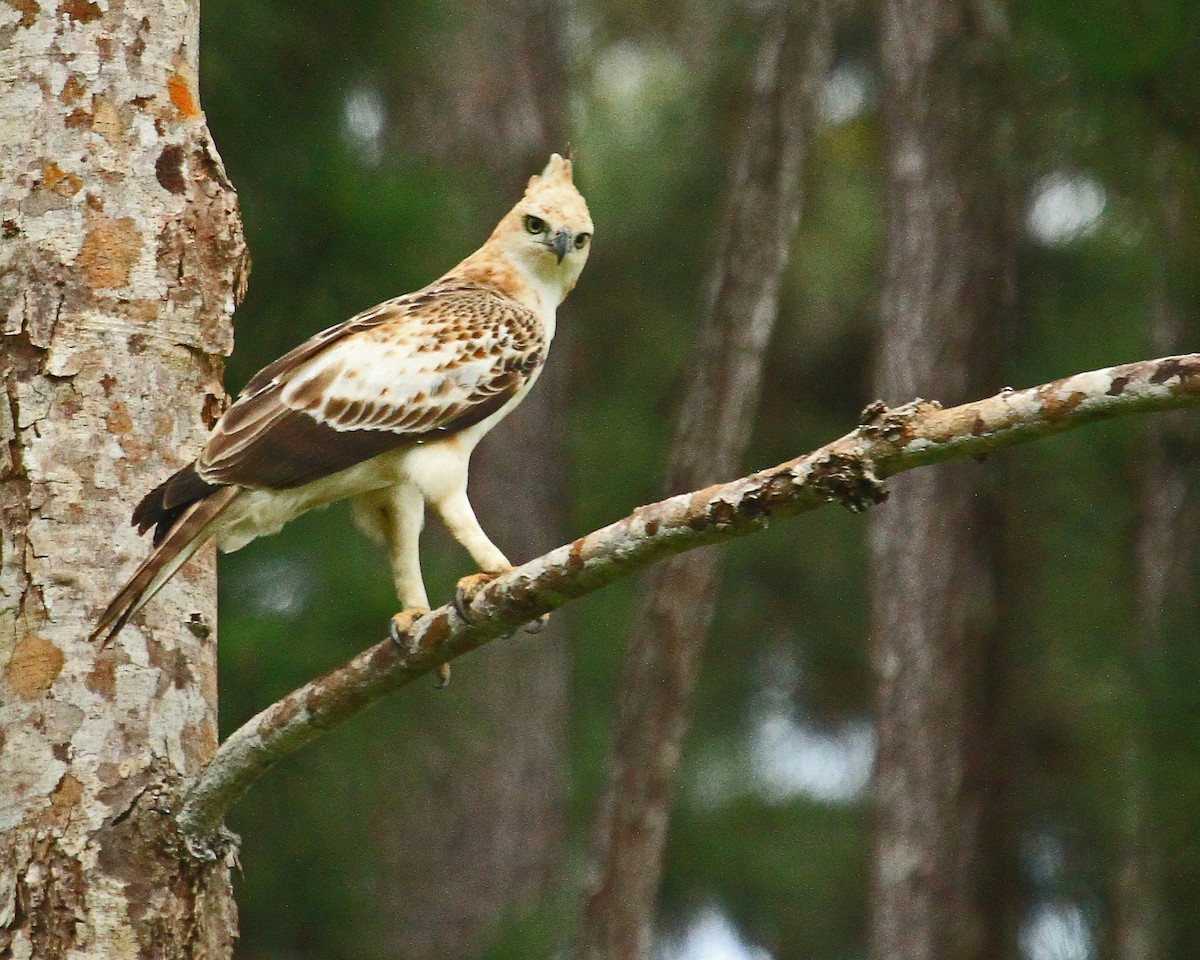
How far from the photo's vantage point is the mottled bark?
10906 millimetres

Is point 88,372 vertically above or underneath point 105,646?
above

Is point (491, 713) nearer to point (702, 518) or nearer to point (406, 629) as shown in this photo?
point (406, 629)

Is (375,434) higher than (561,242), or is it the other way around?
(561,242)

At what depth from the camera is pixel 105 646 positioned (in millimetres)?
4531

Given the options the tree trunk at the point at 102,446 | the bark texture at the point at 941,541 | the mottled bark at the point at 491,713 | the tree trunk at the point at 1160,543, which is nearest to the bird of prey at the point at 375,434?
the tree trunk at the point at 102,446

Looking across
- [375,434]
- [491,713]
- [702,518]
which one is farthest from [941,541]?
[702,518]

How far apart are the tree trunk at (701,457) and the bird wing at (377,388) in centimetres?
265

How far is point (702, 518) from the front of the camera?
3748mm

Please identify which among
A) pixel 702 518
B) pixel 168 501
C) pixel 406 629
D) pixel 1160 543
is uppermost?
pixel 1160 543

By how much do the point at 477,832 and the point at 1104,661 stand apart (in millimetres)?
3518

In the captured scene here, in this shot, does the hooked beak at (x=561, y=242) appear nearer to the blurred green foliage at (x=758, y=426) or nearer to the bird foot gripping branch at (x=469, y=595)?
the bird foot gripping branch at (x=469, y=595)

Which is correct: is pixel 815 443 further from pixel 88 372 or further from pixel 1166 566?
pixel 88 372

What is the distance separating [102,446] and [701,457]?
414 centimetres

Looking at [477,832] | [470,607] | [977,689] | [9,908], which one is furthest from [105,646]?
[477,832]
